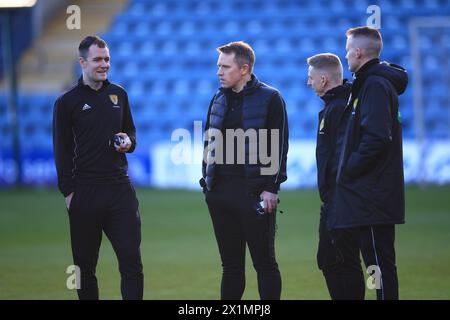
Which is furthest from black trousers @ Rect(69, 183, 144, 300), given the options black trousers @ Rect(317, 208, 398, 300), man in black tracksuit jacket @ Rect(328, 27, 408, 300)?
man in black tracksuit jacket @ Rect(328, 27, 408, 300)

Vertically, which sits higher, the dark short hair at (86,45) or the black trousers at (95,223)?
the dark short hair at (86,45)

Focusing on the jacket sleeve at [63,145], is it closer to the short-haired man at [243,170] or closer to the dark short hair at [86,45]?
the dark short hair at [86,45]

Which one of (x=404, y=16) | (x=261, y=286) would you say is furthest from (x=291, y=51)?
(x=261, y=286)

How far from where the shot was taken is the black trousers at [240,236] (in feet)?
22.7

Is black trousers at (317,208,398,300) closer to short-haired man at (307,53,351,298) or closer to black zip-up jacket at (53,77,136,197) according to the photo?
short-haired man at (307,53,351,298)

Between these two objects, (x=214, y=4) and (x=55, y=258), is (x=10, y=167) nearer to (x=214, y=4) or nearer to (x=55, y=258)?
(x=214, y=4)

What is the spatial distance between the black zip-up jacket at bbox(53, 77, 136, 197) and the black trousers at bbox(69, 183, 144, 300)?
97mm

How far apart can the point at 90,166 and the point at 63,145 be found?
0.26 m

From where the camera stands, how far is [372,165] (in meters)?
→ 6.38

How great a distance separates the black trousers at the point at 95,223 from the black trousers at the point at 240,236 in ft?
2.09

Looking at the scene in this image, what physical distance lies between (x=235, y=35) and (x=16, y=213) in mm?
11138

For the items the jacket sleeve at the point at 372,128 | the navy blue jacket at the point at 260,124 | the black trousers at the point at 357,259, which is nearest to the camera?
the jacket sleeve at the point at 372,128

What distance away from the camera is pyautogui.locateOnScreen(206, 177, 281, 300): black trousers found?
693 cm

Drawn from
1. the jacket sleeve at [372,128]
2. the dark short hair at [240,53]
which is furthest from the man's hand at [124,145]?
the jacket sleeve at [372,128]
